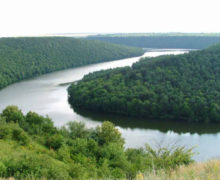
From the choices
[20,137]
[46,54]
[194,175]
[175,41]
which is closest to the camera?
[194,175]

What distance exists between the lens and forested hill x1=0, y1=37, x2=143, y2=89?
267 feet

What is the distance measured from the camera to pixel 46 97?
174 feet

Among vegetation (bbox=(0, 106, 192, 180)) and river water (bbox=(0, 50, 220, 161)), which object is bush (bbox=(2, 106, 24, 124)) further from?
river water (bbox=(0, 50, 220, 161))

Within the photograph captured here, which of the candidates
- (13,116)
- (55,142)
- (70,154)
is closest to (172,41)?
(13,116)

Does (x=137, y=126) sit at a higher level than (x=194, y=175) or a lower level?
lower

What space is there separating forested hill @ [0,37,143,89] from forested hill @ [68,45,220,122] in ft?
82.4

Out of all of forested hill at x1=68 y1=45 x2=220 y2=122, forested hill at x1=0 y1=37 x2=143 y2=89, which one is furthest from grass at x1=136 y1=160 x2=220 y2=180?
forested hill at x1=0 y1=37 x2=143 y2=89

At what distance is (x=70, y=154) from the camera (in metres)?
21.4

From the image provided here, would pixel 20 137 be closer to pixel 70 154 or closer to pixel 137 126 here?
pixel 70 154

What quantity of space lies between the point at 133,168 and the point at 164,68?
132ft

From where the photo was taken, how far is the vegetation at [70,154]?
14.1m

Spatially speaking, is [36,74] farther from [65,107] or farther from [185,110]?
[185,110]

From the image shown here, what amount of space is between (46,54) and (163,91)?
231ft

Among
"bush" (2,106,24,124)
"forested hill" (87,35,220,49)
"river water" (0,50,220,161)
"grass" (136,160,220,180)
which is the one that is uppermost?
"forested hill" (87,35,220,49)
